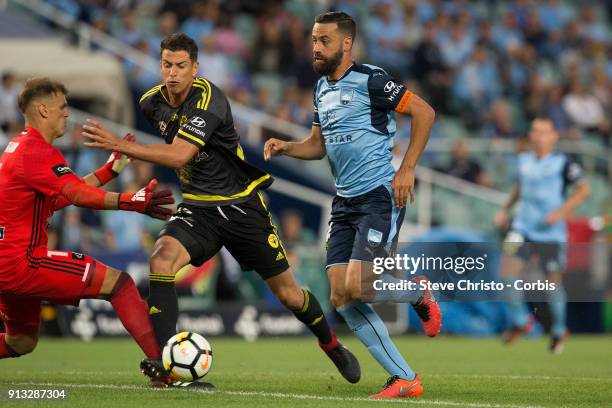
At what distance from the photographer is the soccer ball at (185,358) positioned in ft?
24.0

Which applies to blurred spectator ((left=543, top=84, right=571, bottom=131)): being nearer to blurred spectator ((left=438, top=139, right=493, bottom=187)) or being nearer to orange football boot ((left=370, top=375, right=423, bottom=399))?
blurred spectator ((left=438, top=139, right=493, bottom=187))

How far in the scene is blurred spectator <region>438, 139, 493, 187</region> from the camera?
17.0m

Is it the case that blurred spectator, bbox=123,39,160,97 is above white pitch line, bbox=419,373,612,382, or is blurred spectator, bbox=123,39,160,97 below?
above

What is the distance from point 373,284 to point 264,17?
41.4ft

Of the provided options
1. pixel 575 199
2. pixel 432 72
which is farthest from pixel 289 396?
pixel 432 72

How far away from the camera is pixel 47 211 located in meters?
7.67

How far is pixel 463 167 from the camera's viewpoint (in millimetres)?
17031

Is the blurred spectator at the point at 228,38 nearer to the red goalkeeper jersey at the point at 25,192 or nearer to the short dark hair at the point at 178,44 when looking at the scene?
the short dark hair at the point at 178,44

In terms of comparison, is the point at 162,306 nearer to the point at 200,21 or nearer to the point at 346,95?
the point at 346,95

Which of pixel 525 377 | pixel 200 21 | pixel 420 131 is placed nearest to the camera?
pixel 420 131

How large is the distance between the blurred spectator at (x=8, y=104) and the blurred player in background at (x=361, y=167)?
8010mm

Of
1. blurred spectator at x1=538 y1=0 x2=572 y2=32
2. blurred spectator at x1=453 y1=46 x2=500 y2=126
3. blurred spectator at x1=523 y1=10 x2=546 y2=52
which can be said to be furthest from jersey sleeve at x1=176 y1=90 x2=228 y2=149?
blurred spectator at x1=538 y1=0 x2=572 y2=32

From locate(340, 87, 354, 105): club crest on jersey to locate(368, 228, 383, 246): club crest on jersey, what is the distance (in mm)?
905

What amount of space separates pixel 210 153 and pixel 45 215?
1.22 meters
